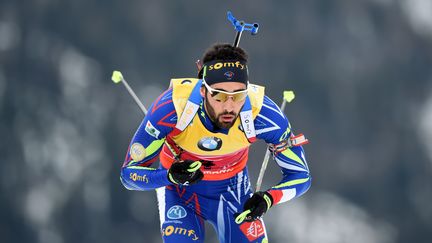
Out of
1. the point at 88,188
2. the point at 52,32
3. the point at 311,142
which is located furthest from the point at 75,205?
the point at 311,142

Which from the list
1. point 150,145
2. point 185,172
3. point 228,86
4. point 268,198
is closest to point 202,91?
point 228,86

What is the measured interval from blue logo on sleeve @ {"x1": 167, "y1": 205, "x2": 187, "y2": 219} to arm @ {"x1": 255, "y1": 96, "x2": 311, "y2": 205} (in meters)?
0.88

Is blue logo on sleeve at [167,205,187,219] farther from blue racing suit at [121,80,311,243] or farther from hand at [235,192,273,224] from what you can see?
hand at [235,192,273,224]

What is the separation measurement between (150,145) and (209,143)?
561 millimetres

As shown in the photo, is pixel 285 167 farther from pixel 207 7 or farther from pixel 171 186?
pixel 207 7

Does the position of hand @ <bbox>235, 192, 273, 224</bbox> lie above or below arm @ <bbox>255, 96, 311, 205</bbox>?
below

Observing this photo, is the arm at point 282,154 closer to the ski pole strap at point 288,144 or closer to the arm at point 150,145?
the ski pole strap at point 288,144

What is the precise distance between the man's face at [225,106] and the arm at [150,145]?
36cm

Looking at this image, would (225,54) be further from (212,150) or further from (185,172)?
(185,172)

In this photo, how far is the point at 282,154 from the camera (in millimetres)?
8422

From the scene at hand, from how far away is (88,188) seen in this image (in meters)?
26.4

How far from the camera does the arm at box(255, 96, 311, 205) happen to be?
323 inches

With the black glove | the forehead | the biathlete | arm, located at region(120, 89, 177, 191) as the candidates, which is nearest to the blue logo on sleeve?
the biathlete

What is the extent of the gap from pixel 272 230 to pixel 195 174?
1572cm
